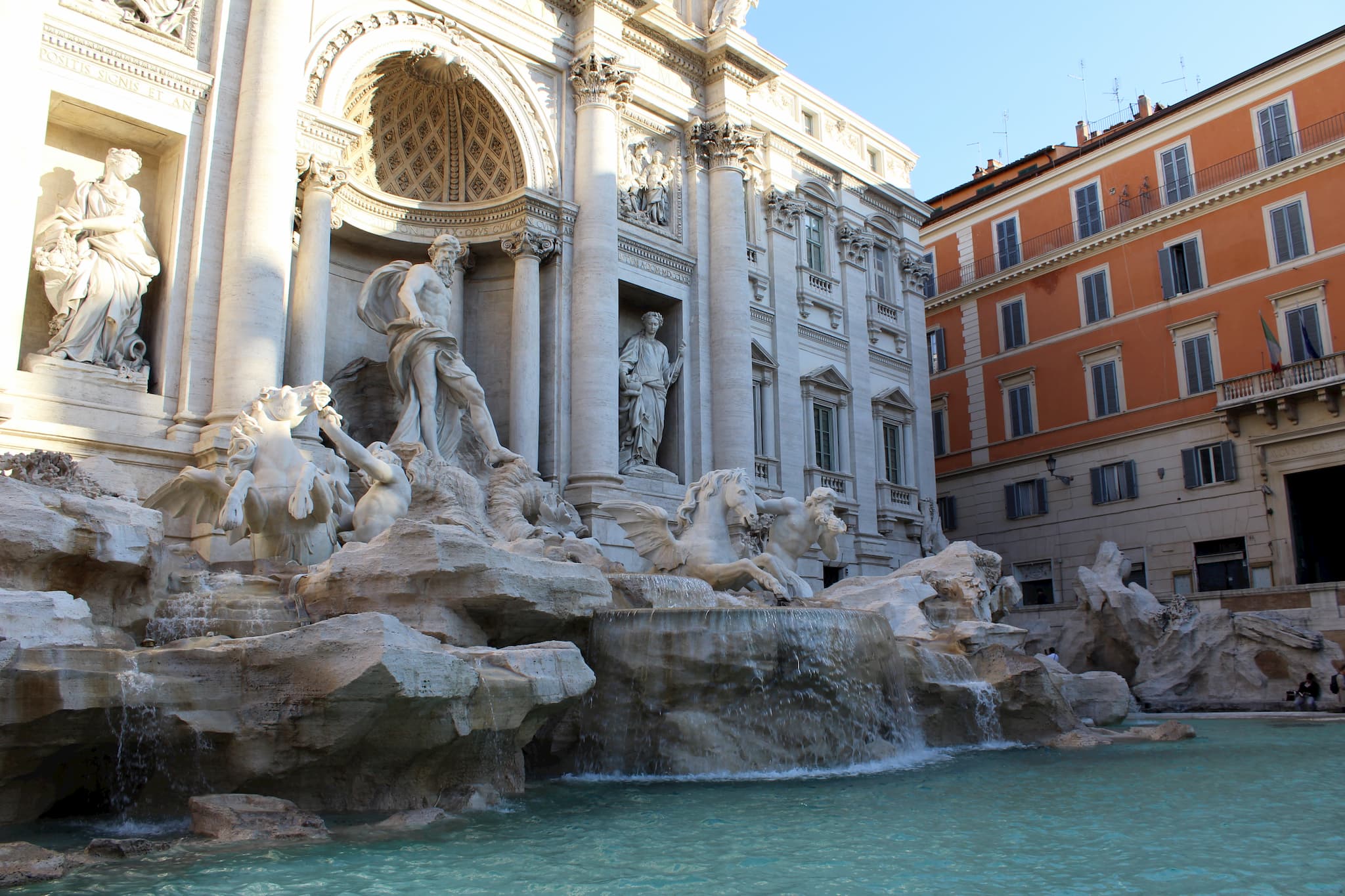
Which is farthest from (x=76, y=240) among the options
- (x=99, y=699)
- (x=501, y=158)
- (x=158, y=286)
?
(x=99, y=699)

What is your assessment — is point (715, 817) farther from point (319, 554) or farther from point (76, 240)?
point (76, 240)

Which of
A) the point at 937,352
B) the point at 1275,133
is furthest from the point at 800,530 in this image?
the point at 937,352

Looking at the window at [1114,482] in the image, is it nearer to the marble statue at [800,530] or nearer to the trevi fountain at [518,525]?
the trevi fountain at [518,525]

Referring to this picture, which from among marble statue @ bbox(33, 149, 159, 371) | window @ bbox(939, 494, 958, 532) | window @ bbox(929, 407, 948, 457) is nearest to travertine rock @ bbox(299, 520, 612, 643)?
marble statue @ bbox(33, 149, 159, 371)

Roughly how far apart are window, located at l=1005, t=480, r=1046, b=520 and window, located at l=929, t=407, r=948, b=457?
2.58 metres

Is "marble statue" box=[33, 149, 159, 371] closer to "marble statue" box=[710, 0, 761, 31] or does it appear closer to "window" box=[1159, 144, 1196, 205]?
"marble statue" box=[710, 0, 761, 31]

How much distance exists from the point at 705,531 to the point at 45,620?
303 inches

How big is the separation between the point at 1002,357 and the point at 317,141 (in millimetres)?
20206

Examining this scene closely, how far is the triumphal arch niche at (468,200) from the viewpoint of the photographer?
1652 centimetres

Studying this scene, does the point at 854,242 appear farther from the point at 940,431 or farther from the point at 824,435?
the point at 940,431

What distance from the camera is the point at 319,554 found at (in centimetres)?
1033

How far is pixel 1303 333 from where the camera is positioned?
22.9 m

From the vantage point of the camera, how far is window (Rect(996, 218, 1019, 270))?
2984 centimetres

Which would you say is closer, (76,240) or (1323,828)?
(1323,828)
